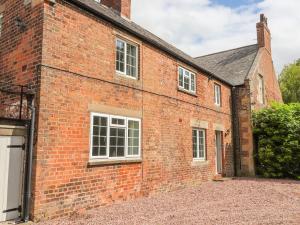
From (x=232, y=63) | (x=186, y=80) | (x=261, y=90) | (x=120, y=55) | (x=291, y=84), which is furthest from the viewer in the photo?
(x=291, y=84)

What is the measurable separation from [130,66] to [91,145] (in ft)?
11.7

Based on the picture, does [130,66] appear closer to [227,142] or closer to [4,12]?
[4,12]

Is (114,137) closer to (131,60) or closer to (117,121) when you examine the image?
(117,121)

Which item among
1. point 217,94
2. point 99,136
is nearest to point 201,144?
point 217,94

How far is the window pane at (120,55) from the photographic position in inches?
386

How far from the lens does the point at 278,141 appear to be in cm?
1639

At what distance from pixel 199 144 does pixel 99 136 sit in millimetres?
7149

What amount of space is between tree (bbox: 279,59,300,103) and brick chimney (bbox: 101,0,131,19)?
3039cm

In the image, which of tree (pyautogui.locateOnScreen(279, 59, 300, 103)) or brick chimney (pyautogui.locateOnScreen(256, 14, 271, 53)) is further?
tree (pyautogui.locateOnScreen(279, 59, 300, 103))

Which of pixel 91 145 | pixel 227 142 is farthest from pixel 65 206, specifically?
pixel 227 142

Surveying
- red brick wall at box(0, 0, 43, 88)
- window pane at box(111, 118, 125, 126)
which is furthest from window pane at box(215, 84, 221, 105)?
red brick wall at box(0, 0, 43, 88)

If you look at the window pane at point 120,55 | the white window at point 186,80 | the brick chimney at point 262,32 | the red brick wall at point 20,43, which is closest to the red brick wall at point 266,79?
the brick chimney at point 262,32

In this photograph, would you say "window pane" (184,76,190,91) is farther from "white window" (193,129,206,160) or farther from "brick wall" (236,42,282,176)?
"brick wall" (236,42,282,176)

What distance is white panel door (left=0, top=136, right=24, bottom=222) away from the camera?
6723mm
